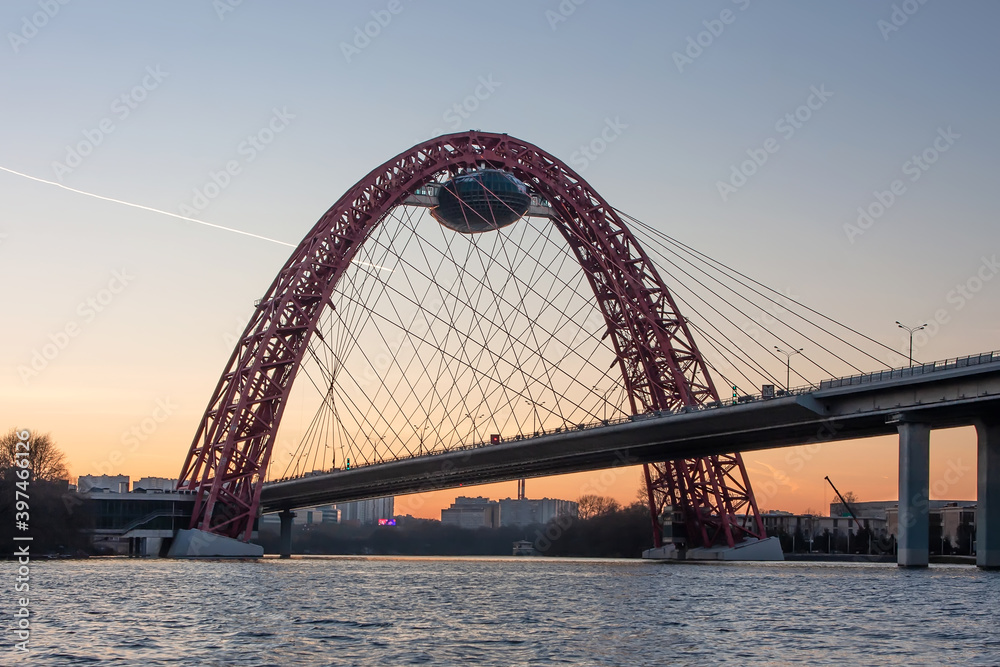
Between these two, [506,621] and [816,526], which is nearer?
[506,621]

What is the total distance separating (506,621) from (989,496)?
102 feet

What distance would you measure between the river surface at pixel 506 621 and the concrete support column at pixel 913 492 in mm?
3074

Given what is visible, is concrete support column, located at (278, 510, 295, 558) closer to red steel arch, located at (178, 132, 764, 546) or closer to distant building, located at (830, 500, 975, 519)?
red steel arch, located at (178, 132, 764, 546)

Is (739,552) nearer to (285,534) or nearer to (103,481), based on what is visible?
(285,534)

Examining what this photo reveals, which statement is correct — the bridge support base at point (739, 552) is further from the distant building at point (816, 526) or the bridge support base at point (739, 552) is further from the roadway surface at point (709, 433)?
the distant building at point (816, 526)

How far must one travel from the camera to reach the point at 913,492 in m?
54.1

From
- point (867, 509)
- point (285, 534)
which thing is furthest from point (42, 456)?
point (867, 509)

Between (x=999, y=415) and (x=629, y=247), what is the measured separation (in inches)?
1251

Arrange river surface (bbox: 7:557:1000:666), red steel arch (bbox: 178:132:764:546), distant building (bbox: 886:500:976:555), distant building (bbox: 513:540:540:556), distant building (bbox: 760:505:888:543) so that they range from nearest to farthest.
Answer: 1. river surface (bbox: 7:557:1000:666)
2. red steel arch (bbox: 178:132:764:546)
3. distant building (bbox: 886:500:976:555)
4. distant building (bbox: 760:505:888:543)
5. distant building (bbox: 513:540:540:556)

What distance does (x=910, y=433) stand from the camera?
55906mm

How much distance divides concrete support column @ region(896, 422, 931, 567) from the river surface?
3.07 meters

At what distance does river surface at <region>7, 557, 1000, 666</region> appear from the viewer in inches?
989

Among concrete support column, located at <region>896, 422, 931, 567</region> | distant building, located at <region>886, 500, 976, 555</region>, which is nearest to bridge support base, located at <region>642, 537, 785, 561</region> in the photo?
concrete support column, located at <region>896, 422, 931, 567</region>

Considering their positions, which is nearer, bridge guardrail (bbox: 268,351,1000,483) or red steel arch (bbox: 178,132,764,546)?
bridge guardrail (bbox: 268,351,1000,483)
